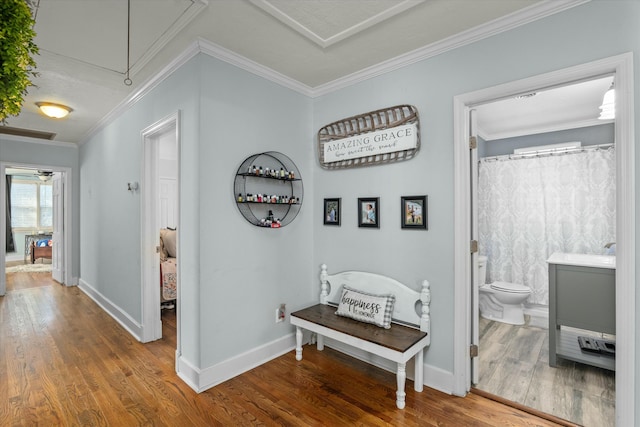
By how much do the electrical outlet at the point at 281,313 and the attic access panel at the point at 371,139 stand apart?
1.34 meters

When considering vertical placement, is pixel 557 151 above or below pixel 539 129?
below

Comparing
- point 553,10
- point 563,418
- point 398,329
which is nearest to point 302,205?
point 398,329

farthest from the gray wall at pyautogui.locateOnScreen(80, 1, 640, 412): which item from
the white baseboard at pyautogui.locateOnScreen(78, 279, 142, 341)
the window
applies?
the window

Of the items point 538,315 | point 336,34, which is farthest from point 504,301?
point 336,34

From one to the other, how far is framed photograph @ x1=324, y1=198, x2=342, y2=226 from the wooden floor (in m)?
1.18

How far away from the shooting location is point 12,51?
36.2 inches

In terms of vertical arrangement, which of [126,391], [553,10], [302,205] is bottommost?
[126,391]

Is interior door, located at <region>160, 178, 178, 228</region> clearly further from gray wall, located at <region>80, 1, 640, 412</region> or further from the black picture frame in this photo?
the black picture frame

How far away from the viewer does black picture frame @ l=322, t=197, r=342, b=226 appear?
2817mm

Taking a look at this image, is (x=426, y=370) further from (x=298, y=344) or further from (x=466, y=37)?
(x=466, y=37)

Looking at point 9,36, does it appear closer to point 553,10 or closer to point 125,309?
point 553,10

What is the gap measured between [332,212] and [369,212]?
0.40 m

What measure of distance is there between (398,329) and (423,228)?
2.51 feet

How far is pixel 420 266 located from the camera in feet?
7.57
